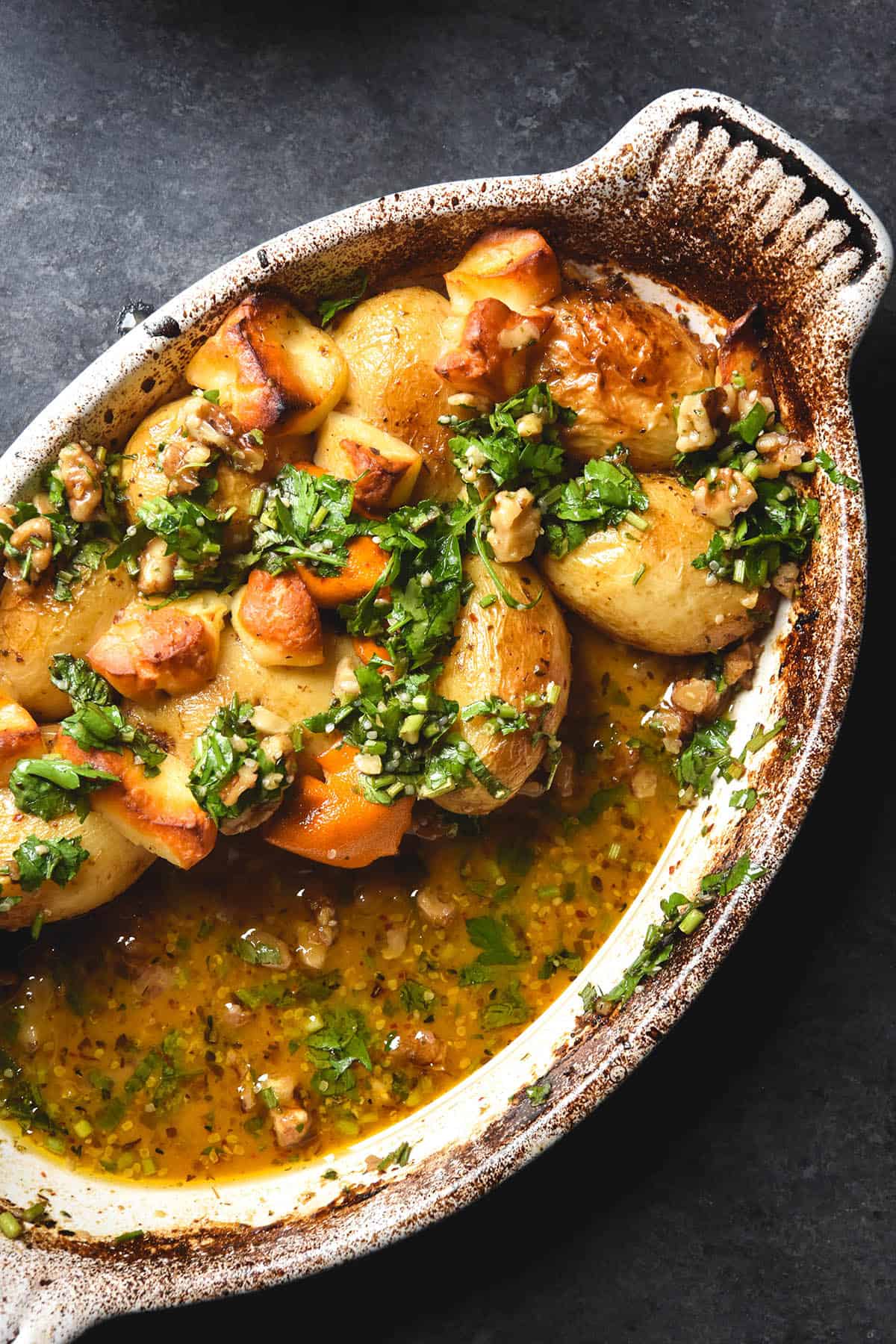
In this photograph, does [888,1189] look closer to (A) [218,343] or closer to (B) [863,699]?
(B) [863,699]

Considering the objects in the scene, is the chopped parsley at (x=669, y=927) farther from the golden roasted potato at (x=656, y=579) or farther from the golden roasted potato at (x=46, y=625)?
the golden roasted potato at (x=46, y=625)

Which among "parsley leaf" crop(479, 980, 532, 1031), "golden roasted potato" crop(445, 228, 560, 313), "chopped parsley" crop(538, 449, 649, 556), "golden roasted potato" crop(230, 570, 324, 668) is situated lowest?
"parsley leaf" crop(479, 980, 532, 1031)

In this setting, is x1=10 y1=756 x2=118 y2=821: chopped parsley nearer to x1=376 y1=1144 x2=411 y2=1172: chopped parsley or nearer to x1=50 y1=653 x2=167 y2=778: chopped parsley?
x1=50 y1=653 x2=167 y2=778: chopped parsley

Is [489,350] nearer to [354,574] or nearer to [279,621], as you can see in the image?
[354,574]

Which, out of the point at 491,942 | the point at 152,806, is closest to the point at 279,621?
the point at 152,806

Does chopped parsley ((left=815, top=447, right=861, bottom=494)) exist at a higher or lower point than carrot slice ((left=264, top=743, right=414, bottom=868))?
higher

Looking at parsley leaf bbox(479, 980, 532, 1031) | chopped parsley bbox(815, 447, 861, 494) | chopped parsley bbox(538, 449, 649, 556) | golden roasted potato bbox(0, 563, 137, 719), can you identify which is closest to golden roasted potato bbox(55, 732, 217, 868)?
golden roasted potato bbox(0, 563, 137, 719)

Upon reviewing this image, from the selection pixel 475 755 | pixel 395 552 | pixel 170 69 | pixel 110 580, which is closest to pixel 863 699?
pixel 475 755
